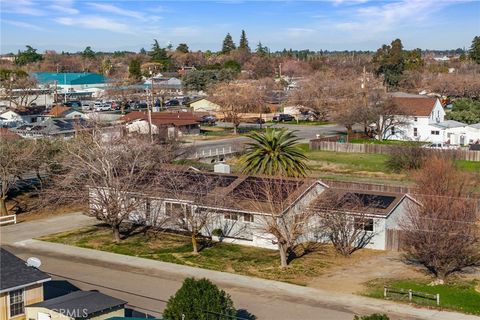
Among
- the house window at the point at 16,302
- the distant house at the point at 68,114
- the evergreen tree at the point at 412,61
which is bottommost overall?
the house window at the point at 16,302

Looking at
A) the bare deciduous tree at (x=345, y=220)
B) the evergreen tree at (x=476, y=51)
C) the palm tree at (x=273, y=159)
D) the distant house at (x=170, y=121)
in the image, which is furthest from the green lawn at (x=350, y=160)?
the evergreen tree at (x=476, y=51)

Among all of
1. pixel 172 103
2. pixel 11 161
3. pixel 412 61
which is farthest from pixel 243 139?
pixel 412 61

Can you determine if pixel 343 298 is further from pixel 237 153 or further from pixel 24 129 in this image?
pixel 24 129

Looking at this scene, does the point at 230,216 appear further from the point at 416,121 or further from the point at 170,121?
the point at 170,121

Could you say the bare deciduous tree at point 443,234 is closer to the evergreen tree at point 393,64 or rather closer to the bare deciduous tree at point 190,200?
the bare deciduous tree at point 190,200

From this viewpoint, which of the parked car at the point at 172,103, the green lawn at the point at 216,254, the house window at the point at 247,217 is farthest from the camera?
the parked car at the point at 172,103

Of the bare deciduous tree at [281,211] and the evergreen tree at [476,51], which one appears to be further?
the evergreen tree at [476,51]

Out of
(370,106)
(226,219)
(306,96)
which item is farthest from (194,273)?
(306,96)

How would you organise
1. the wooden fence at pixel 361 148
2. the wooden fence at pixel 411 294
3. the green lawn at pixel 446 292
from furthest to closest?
the wooden fence at pixel 361 148 → the wooden fence at pixel 411 294 → the green lawn at pixel 446 292
